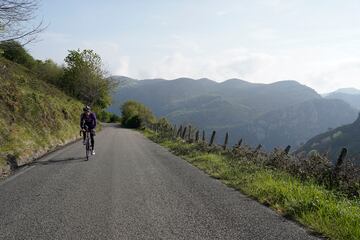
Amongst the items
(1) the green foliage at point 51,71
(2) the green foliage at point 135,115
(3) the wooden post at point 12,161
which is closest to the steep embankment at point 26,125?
(3) the wooden post at point 12,161

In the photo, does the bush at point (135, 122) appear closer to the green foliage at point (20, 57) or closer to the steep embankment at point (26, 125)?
the green foliage at point (20, 57)

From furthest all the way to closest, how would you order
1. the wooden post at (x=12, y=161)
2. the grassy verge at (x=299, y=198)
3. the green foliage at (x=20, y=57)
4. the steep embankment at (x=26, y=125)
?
the green foliage at (x=20, y=57) → the steep embankment at (x=26, y=125) → the wooden post at (x=12, y=161) → the grassy verge at (x=299, y=198)

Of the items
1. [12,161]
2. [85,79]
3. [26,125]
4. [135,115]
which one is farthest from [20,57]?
[12,161]

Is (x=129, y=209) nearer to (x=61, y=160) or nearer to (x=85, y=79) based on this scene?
(x=61, y=160)

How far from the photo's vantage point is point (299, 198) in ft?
30.6

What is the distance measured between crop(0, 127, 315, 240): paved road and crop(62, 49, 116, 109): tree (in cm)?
6004

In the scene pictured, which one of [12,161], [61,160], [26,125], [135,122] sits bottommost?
[61,160]

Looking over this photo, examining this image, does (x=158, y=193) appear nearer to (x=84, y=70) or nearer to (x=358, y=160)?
(x=358, y=160)

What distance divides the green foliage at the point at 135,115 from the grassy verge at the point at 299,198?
71.0 meters

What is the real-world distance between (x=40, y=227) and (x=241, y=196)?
16.5 ft

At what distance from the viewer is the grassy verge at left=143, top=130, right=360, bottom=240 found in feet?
23.7

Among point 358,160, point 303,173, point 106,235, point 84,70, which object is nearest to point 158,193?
point 106,235

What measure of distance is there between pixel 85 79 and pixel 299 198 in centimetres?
6585

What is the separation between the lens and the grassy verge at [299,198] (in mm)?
7221
